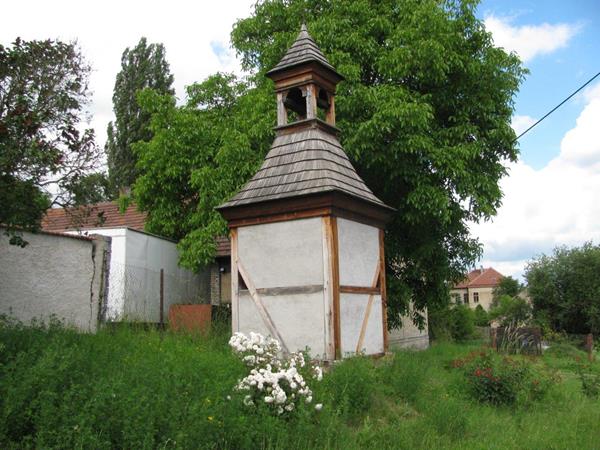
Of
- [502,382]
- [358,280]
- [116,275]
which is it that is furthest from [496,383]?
[116,275]

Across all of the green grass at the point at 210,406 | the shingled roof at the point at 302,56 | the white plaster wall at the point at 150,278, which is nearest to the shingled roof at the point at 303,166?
the shingled roof at the point at 302,56

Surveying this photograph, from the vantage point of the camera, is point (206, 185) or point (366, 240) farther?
point (206, 185)

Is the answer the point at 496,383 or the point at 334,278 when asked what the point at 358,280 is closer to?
the point at 334,278

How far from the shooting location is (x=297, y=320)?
8.88m

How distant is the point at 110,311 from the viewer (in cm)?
1309

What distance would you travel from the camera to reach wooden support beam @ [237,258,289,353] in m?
9.02

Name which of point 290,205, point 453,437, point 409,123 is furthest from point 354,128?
point 453,437

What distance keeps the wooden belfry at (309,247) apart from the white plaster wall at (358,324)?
16 mm

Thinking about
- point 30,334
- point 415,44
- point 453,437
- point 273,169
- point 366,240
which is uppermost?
point 415,44

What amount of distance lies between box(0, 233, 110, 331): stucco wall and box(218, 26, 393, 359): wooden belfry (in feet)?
10.0

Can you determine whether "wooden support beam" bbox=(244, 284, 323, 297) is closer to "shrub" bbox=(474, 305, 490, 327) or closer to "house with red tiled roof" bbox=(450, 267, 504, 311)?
"shrub" bbox=(474, 305, 490, 327)

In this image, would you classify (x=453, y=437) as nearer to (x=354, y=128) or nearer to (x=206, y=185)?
(x=354, y=128)

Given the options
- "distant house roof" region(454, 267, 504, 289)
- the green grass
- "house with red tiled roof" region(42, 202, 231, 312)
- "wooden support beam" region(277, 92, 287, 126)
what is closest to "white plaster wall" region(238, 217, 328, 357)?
the green grass

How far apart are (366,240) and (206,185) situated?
5.60 metres
